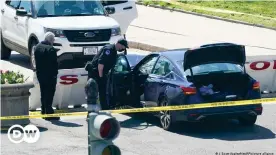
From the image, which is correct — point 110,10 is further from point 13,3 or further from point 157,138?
point 157,138

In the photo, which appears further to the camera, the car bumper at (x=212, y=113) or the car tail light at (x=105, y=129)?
the car bumper at (x=212, y=113)

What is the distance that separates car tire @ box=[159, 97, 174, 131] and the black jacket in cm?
219

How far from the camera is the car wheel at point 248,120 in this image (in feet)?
45.7

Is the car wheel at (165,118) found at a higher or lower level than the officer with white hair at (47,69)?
lower

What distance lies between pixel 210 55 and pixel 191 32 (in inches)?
460

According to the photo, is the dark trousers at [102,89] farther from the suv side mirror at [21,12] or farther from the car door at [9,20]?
the car door at [9,20]

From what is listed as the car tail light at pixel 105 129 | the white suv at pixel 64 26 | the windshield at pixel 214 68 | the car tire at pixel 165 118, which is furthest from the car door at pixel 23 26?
the car tail light at pixel 105 129

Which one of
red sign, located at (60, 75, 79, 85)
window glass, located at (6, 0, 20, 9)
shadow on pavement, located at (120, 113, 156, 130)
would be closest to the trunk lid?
shadow on pavement, located at (120, 113, 156, 130)

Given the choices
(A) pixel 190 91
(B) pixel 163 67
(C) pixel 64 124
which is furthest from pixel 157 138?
(C) pixel 64 124

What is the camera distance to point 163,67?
47.0 feet

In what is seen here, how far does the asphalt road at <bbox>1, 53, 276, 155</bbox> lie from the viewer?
41.2 feet

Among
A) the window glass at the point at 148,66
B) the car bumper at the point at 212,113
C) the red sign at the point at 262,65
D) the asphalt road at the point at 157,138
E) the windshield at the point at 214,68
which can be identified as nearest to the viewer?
the asphalt road at the point at 157,138

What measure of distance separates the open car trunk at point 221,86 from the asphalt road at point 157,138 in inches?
25.7

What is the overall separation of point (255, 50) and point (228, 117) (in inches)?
358
